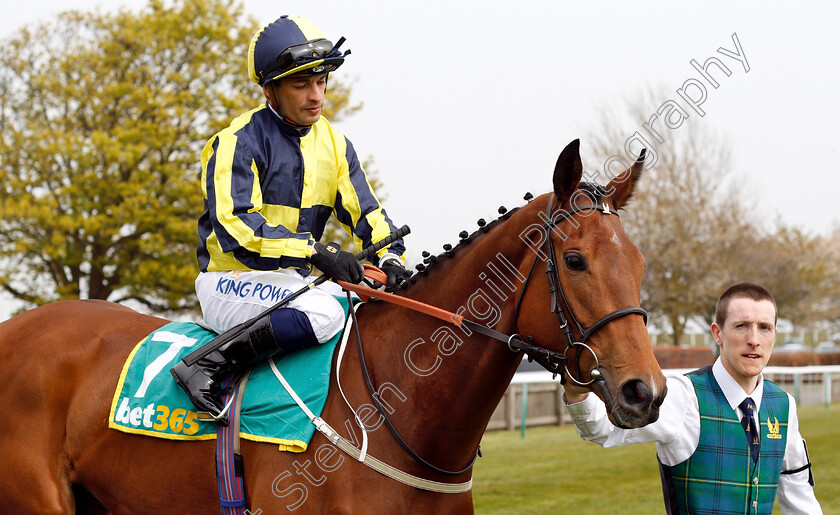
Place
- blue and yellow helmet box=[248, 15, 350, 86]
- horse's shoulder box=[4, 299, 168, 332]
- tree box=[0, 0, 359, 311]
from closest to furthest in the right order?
blue and yellow helmet box=[248, 15, 350, 86] → horse's shoulder box=[4, 299, 168, 332] → tree box=[0, 0, 359, 311]

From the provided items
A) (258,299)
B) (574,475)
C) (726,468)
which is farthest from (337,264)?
(574,475)

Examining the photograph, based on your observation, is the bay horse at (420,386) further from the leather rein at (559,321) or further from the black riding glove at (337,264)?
the black riding glove at (337,264)

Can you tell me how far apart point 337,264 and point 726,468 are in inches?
63.0

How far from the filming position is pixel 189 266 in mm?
17359

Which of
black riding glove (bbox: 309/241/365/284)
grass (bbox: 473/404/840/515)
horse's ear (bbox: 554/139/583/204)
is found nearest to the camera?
horse's ear (bbox: 554/139/583/204)

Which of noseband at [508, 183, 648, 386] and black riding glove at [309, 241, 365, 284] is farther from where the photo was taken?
black riding glove at [309, 241, 365, 284]

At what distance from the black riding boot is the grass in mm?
4777

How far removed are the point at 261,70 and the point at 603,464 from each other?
8.29m

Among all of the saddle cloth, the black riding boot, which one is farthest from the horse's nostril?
the black riding boot

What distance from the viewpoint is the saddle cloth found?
2.82 meters

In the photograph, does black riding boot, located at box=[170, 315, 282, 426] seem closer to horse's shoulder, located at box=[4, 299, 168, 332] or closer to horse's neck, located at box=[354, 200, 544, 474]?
horse's neck, located at box=[354, 200, 544, 474]

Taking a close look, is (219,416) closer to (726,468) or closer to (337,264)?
(337,264)

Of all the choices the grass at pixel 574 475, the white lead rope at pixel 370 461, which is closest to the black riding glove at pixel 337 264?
the white lead rope at pixel 370 461

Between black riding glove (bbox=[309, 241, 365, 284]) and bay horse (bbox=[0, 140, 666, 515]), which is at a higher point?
black riding glove (bbox=[309, 241, 365, 284])
